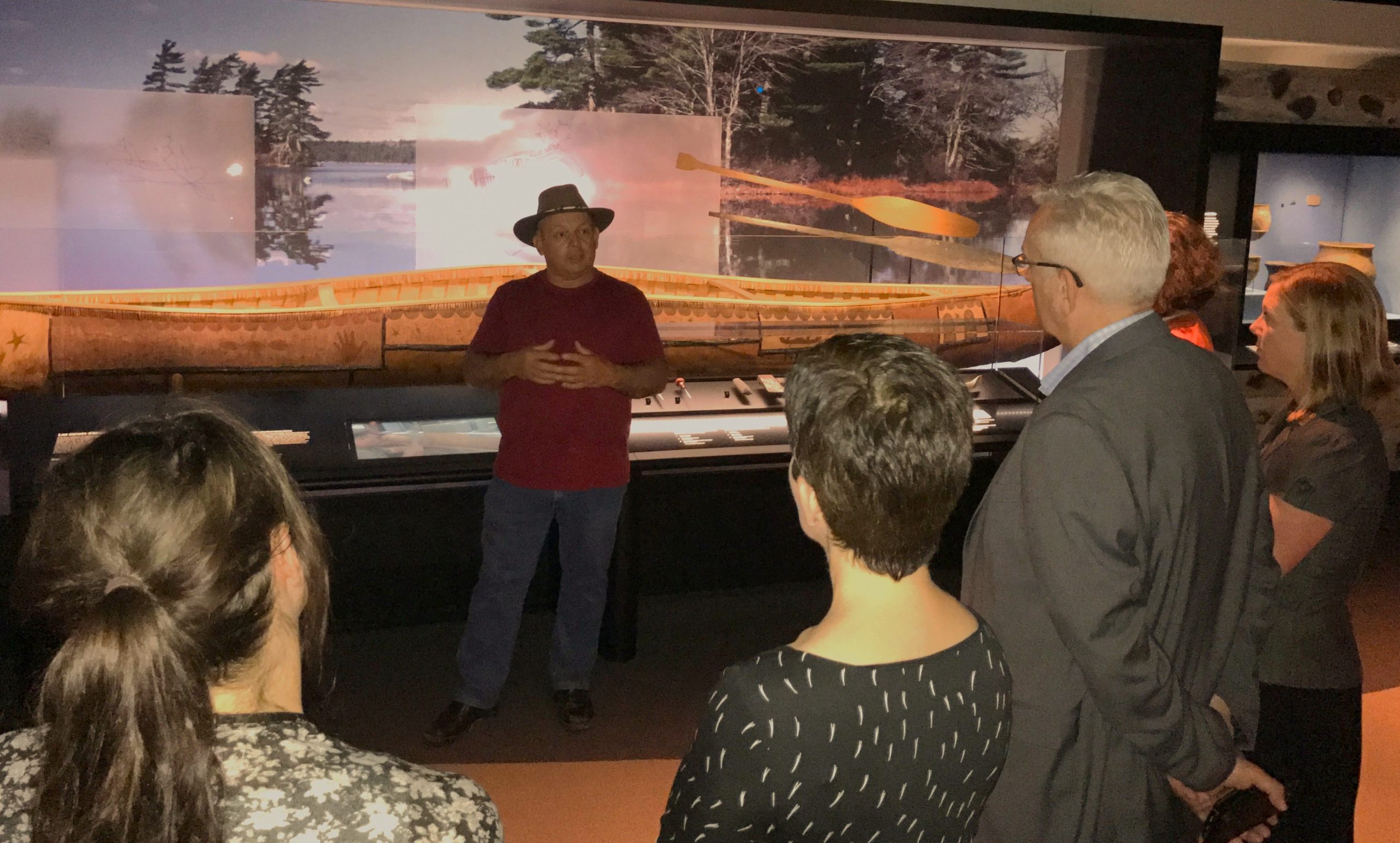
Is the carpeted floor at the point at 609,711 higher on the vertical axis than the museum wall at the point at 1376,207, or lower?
lower

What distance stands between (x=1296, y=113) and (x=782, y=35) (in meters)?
3.08

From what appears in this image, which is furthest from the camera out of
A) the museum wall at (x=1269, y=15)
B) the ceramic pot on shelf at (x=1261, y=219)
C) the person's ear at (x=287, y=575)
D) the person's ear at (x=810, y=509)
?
the ceramic pot on shelf at (x=1261, y=219)

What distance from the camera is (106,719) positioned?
36.7 inches

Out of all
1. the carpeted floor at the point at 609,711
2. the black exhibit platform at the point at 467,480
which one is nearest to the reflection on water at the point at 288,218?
the black exhibit platform at the point at 467,480

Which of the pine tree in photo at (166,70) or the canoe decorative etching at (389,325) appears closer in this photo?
the canoe decorative etching at (389,325)

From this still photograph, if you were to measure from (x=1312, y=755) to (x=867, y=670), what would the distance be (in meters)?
1.68

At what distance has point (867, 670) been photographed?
114 centimetres

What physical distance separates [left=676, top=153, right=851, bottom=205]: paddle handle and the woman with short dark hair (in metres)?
3.65

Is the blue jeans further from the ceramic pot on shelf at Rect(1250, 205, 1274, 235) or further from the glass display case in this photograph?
the ceramic pot on shelf at Rect(1250, 205, 1274, 235)

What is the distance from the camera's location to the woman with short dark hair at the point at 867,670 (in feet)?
3.61

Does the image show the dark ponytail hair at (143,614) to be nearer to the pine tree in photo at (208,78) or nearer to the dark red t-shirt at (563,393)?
the dark red t-shirt at (563,393)

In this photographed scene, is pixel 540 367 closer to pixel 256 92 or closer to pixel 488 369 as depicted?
pixel 488 369

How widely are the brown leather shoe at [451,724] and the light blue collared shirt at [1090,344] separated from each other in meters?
2.25

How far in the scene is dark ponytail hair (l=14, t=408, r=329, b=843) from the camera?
3.07 ft
